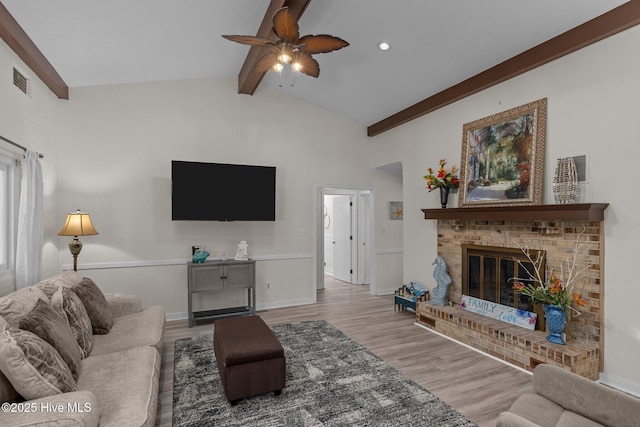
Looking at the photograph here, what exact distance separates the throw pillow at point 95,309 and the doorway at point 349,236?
4.38 metres

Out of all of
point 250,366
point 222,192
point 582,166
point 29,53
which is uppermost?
point 29,53

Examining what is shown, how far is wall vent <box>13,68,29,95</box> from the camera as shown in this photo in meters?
3.27

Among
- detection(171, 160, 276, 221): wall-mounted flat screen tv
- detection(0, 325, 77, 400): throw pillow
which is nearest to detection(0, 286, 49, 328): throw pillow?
detection(0, 325, 77, 400): throw pillow

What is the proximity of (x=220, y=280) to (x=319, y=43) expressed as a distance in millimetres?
3301

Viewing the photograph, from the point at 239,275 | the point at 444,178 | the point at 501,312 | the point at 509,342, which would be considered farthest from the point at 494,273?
the point at 239,275

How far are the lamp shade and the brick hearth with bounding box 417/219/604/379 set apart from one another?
4238 millimetres

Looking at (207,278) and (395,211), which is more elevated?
(395,211)

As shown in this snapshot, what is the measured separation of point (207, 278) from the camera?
469cm

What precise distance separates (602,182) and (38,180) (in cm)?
541

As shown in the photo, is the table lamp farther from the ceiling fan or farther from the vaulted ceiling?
the ceiling fan

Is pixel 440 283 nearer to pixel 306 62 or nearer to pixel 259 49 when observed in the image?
pixel 306 62

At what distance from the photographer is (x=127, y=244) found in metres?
4.70

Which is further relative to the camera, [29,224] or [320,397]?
[29,224]

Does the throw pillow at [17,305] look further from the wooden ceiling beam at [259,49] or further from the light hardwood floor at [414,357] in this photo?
the wooden ceiling beam at [259,49]
